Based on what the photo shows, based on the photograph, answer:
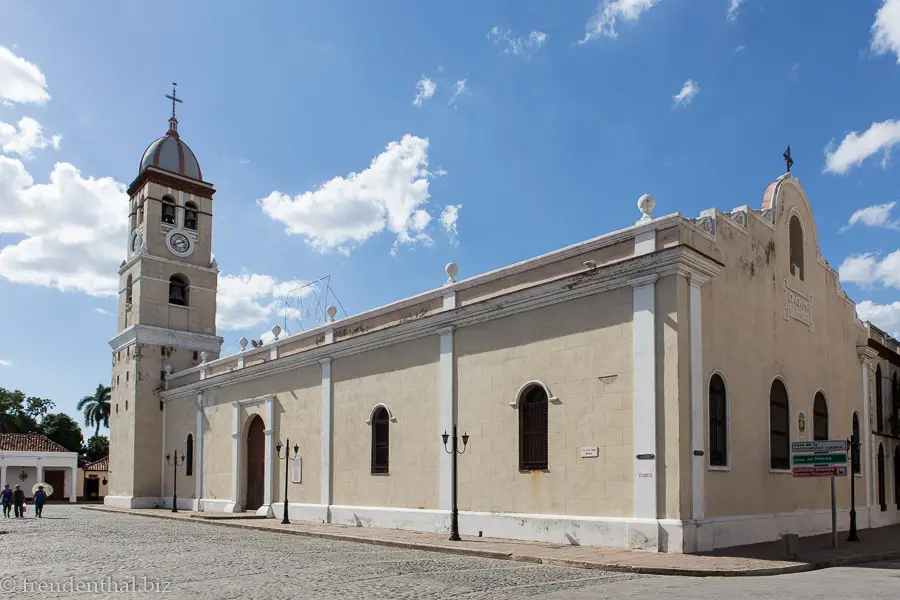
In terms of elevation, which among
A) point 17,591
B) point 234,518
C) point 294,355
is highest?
point 294,355

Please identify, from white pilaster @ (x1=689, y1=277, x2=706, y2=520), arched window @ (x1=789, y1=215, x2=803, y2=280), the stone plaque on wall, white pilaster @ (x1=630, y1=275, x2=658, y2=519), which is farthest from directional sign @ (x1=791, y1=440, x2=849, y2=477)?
arched window @ (x1=789, y1=215, x2=803, y2=280)

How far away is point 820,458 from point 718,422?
6.93ft

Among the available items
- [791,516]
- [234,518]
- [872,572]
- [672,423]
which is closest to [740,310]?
[672,423]

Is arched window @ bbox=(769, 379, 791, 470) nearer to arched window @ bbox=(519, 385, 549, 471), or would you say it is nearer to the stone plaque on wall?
the stone plaque on wall

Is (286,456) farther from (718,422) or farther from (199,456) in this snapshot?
(718,422)

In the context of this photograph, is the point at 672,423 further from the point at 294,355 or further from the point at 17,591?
the point at 294,355

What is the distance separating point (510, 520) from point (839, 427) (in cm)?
1038

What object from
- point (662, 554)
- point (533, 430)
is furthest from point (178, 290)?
point (662, 554)

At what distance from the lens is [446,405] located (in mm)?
19828

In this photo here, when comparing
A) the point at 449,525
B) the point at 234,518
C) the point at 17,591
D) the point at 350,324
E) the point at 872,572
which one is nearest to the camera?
the point at 17,591

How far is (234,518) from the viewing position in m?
25.9

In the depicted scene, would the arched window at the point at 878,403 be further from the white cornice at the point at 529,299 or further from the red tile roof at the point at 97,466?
the red tile roof at the point at 97,466

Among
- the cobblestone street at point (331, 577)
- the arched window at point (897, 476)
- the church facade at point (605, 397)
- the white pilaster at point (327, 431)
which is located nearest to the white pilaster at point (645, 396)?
the church facade at point (605, 397)

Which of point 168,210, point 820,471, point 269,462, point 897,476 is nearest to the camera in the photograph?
point 820,471
